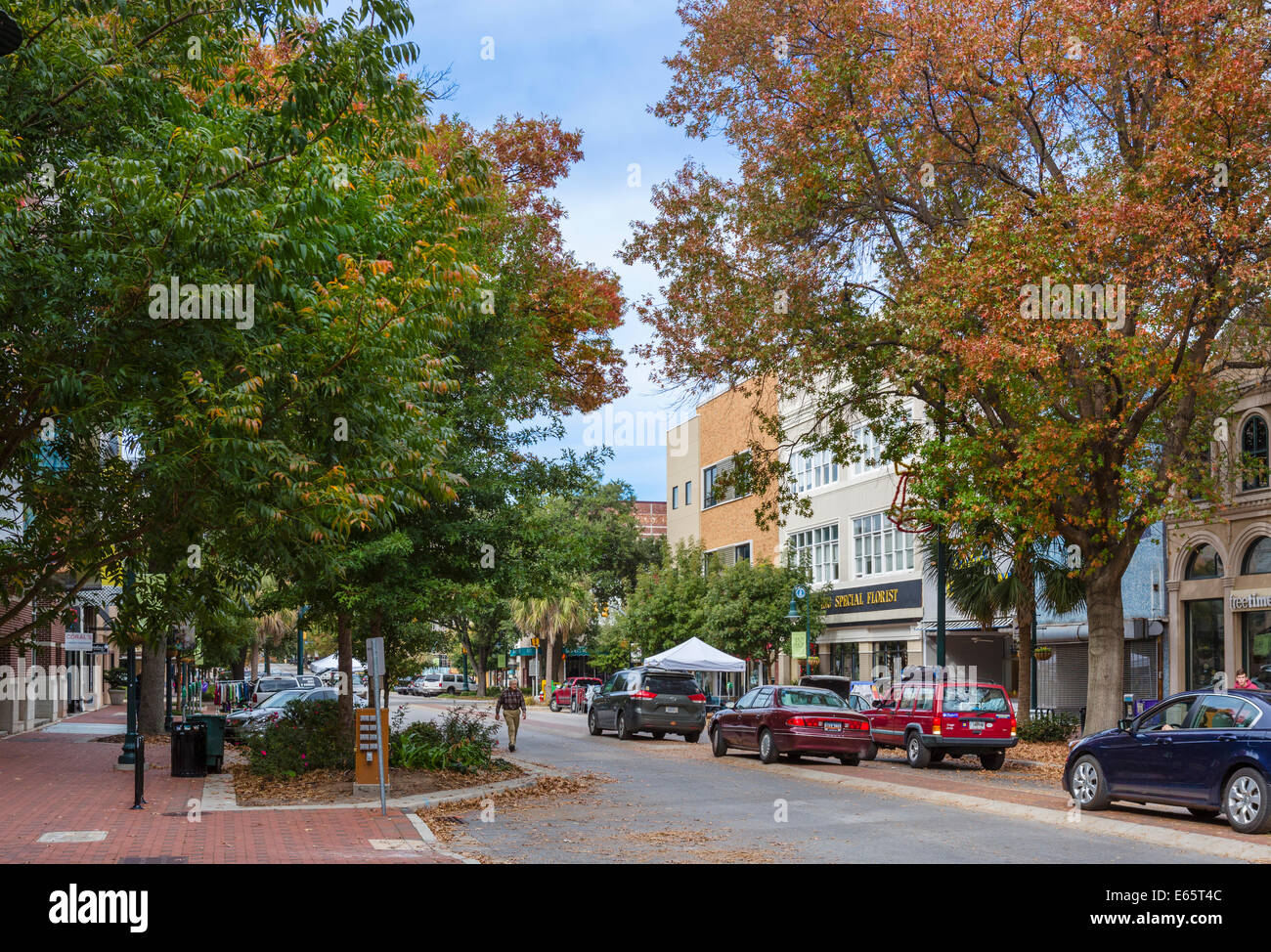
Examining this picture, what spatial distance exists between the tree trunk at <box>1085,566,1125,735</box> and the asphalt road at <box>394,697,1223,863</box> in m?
6.04

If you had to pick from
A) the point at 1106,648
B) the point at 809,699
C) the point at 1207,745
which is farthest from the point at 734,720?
the point at 1207,745

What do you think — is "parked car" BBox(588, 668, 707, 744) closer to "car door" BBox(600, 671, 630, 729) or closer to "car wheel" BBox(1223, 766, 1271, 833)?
"car door" BBox(600, 671, 630, 729)

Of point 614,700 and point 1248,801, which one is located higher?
point 1248,801

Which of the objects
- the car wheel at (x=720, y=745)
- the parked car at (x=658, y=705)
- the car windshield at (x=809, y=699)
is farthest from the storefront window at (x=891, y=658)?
the car windshield at (x=809, y=699)

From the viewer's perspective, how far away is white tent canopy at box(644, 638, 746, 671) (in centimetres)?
3738

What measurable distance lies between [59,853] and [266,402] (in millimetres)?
5442

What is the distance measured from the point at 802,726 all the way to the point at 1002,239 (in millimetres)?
9510

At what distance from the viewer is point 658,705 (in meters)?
32.0

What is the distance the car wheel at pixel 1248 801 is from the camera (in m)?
12.9

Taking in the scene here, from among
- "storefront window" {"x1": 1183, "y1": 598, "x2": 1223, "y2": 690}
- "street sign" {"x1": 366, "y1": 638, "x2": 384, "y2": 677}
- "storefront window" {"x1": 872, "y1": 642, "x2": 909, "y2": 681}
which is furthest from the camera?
"storefront window" {"x1": 872, "y1": 642, "x2": 909, "y2": 681}

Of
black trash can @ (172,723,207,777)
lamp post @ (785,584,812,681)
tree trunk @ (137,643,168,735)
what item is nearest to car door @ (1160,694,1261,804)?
black trash can @ (172,723,207,777)

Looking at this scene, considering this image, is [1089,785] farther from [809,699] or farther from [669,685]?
[669,685]

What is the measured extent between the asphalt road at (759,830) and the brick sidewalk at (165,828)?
961mm

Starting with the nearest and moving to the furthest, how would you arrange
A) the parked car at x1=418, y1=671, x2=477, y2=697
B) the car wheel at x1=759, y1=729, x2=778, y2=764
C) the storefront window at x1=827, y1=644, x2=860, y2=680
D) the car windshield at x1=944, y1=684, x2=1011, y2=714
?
the car windshield at x1=944, y1=684, x2=1011, y2=714 → the car wheel at x1=759, y1=729, x2=778, y2=764 → the storefront window at x1=827, y1=644, x2=860, y2=680 → the parked car at x1=418, y1=671, x2=477, y2=697
